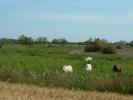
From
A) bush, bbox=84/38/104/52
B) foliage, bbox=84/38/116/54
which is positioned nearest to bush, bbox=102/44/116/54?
foliage, bbox=84/38/116/54

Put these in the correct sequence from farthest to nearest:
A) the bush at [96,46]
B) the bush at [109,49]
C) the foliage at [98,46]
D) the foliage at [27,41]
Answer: the foliage at [27,41]
the bush at [96,46]
the foliage at [98,46]
the bush at [109,49]

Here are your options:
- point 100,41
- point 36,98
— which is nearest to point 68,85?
point 36,98

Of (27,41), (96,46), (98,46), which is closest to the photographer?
(98,46)

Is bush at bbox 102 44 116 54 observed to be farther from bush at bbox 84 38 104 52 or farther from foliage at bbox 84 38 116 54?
bush at bbox 84 38 104 52

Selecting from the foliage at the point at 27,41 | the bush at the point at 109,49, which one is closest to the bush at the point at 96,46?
the bush at the point at 109,49

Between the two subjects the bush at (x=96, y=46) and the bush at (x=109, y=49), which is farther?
the bush at (x=96, y=46)

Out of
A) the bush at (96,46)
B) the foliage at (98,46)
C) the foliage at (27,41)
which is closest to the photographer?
the foliage at (98,46)

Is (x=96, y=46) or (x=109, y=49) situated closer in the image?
(x=109, y=49)

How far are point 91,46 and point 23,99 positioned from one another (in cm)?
5544

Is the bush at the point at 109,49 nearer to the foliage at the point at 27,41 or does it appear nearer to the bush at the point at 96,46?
the bush at the point at 96,46

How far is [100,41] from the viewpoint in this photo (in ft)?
220

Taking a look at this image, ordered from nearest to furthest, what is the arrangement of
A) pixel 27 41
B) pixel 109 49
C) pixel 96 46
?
pixel 109 49
pixel 96 46
pixel 27 41

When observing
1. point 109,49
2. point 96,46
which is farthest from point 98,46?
point 109,49

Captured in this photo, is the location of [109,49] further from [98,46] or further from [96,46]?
[96,46]
